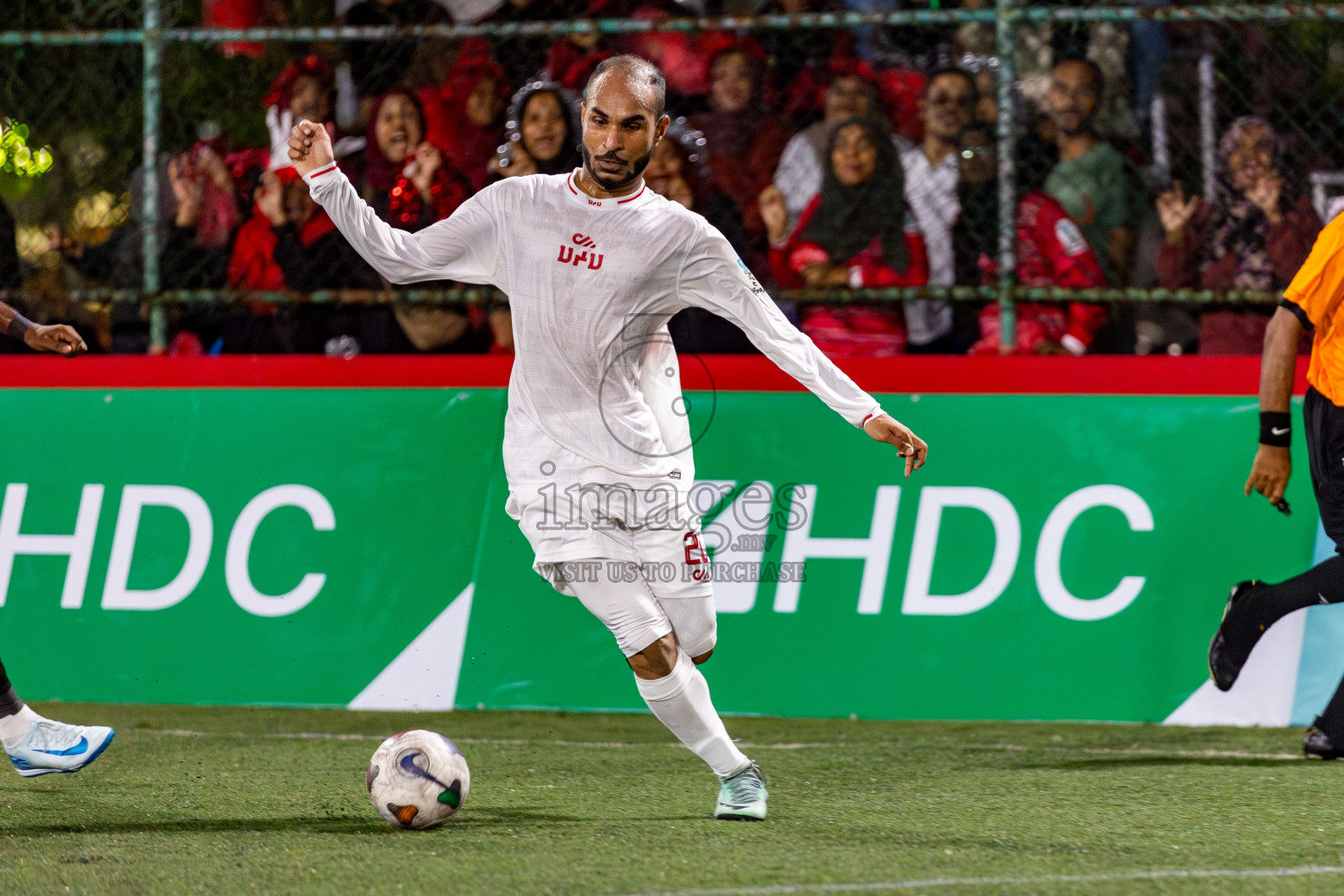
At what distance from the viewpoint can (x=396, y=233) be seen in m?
4.30

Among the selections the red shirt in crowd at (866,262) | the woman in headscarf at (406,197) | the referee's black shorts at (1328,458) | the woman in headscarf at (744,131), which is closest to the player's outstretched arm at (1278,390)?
the referee's black shorts at (1328,458)

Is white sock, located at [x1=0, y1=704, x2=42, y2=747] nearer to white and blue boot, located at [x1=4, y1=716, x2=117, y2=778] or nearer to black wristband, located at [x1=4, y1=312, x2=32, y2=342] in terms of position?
white and blue boot, located at [x1=4, y1=716, x2=117, y2=778]

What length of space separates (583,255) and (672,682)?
1.18 metres

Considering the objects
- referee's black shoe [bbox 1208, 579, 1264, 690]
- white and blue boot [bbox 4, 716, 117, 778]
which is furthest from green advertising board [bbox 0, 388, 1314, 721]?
white and blue boot [bbox 4, 716, 117, 778]

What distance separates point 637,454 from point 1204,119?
3.29m

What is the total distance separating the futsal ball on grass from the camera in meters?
3.96

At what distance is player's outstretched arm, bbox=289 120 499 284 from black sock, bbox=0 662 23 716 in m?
1.57

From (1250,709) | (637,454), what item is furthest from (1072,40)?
(637,454)

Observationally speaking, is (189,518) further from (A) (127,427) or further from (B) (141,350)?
(B) (141,350)

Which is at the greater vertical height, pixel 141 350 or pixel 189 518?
pixel 141 350

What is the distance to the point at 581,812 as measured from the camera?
427 cm

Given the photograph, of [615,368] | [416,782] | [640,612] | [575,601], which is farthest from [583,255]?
[575,601]

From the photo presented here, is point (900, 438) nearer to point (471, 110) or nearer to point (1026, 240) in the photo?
point (1026, 240)

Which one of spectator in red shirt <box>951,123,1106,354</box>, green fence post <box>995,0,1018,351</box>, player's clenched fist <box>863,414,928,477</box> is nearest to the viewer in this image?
player's clenched fist <box>863,414,928,477</box>
